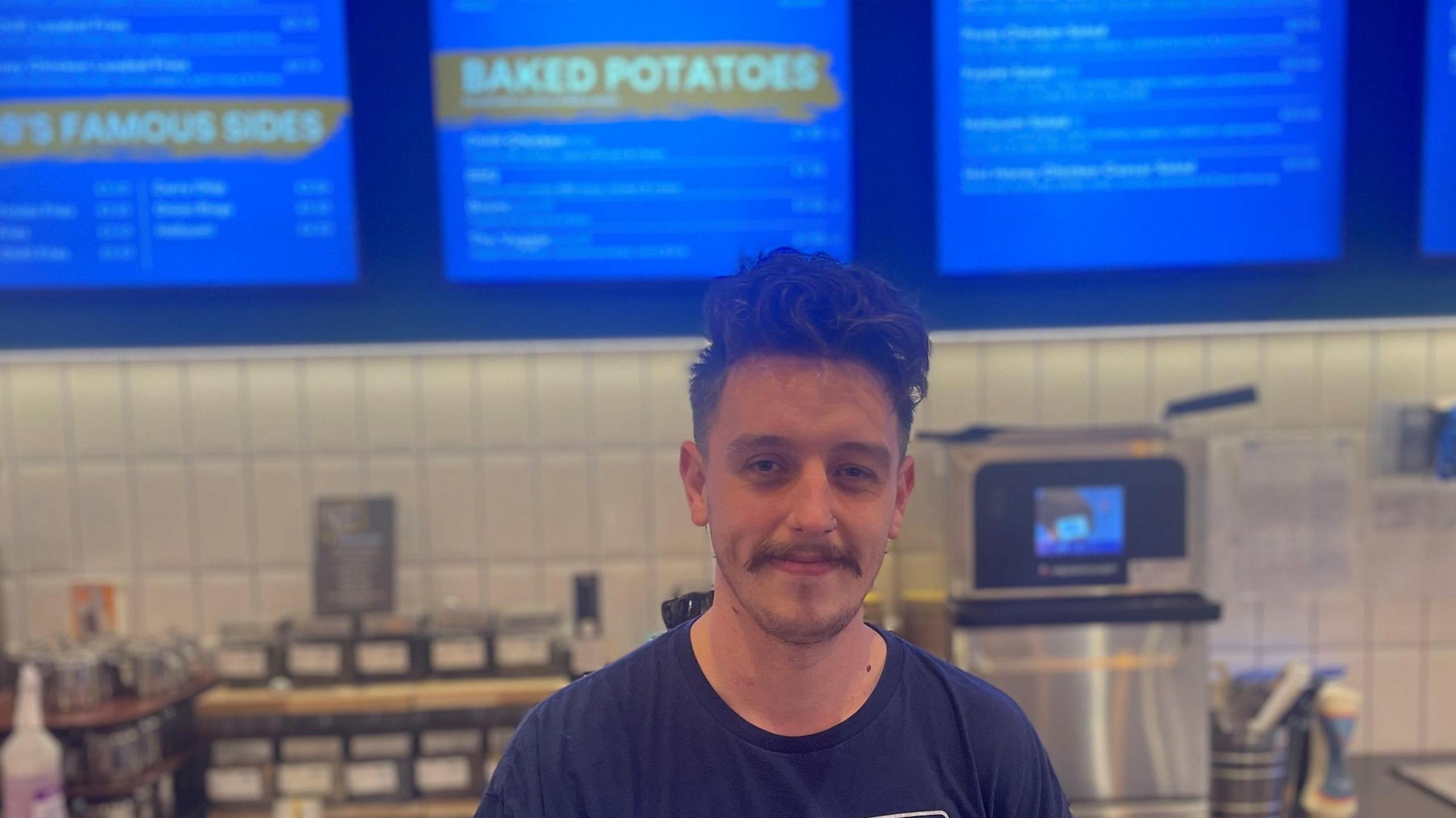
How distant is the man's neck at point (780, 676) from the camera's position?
1.05 m

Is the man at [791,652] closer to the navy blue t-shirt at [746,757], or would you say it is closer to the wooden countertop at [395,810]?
the navy blue t-shirt at [746,757]

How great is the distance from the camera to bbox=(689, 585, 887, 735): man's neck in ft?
3.43

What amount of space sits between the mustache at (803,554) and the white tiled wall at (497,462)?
1.44 meters

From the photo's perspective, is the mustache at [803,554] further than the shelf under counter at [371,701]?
No

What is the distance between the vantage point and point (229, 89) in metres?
2.20

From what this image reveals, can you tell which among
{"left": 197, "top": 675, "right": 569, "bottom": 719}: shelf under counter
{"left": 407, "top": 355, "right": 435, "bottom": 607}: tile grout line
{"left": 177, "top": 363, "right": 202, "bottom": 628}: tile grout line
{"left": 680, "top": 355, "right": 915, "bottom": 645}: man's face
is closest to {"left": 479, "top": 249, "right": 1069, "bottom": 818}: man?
{"left": 680, "top": 355, "right": 915, "bottom": 645}: man's face

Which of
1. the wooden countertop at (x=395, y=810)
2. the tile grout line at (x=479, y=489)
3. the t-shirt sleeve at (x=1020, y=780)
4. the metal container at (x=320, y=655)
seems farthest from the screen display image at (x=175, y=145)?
the t-shirt sleeve at (x=1020, y=780)

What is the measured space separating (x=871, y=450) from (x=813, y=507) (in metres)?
0.09

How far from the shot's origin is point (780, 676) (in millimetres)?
1049

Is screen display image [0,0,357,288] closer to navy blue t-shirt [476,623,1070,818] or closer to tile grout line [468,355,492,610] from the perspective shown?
tile grout line [468,355,492,610]

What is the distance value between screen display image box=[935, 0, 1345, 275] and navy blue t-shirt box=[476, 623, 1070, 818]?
137cm

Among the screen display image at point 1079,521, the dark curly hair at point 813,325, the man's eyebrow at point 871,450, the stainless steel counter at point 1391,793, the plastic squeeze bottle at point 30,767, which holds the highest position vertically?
the dark curly hair at point 813,325

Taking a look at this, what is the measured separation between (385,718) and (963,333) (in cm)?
153

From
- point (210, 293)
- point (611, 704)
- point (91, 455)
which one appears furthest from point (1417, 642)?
point (91, 455)
